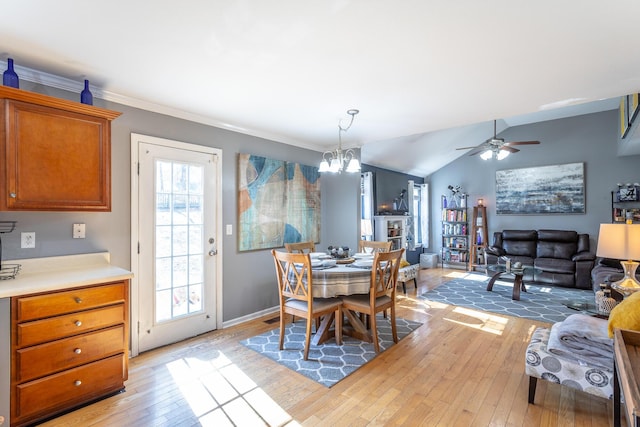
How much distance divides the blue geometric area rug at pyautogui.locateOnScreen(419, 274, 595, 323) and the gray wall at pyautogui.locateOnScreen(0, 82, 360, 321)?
192 cm

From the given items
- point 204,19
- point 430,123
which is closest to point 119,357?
point 204,19

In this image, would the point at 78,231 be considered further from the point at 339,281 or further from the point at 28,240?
the point at 339,281

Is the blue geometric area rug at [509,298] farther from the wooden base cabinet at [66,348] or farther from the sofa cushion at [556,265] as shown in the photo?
the wooden base cabinet at [66,348]

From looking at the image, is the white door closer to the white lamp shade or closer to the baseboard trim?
the baseboard trim

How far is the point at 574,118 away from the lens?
6332 millimetres

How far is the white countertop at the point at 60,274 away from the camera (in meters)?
1.88

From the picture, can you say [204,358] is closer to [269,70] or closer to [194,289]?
[194,289]

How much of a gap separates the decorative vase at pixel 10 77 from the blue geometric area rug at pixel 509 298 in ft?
17.0

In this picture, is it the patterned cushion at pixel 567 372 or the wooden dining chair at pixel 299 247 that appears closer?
the patterned cushion at pixel 567 372

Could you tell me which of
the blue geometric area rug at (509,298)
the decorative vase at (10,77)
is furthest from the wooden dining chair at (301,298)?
the blue geometric area rug at (509,298)

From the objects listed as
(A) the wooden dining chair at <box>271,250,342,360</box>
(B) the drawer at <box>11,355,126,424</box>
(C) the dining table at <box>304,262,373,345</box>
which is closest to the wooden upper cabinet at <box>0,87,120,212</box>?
(B) the drawer at <box>11,355,126,424</box>

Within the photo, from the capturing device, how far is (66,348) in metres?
2.00

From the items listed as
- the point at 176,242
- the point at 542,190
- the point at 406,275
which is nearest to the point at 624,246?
the point at 406,275

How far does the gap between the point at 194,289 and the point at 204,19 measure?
257 cm
